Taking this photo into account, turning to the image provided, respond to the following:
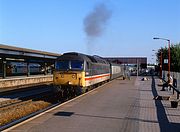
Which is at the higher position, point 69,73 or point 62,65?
point 62,65

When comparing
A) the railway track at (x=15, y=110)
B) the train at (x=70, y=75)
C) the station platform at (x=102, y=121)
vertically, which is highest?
the train at (x=70, y=75)

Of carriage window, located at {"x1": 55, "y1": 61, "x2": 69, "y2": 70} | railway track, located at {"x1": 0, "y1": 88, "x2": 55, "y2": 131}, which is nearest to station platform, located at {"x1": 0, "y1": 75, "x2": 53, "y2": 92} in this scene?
carriage window, located at {"x1": 55, "y1": 61, "x2": 69, "y2": 70}

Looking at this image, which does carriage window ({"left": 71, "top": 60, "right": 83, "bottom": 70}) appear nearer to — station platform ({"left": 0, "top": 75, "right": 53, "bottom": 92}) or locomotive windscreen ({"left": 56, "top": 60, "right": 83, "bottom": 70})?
locomotive windscreen ({"left": 56, "top": 60, "right": 83, "bottom": 70})

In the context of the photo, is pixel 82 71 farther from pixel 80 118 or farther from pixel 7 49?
pixel 7 49

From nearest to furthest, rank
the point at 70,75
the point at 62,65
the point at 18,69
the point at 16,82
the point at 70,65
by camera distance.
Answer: the point at 70,75 → the point at 70,65 → the point at 62,65 → the point at 16,82 → the point at 18,69

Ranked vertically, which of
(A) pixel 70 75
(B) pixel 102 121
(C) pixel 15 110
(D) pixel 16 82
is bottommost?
(C) pixel 15 110

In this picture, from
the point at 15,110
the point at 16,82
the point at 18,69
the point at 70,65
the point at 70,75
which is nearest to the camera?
the point at 15,110

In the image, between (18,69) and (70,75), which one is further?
(18,69)

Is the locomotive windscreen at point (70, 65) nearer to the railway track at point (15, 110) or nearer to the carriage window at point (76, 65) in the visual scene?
the carriage window at point (76, 65)

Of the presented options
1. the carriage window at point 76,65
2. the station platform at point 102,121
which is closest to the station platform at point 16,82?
the carriage window at point 76,65

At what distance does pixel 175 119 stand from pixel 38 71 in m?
58.0

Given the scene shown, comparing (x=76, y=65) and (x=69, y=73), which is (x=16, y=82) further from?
(x=69, y=73)

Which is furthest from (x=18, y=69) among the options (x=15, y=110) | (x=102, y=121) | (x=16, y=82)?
(x=102, y=121)

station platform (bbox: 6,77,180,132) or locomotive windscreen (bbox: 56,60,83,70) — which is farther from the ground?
locomotive windscreen (bbox: 56,60,83,70)
